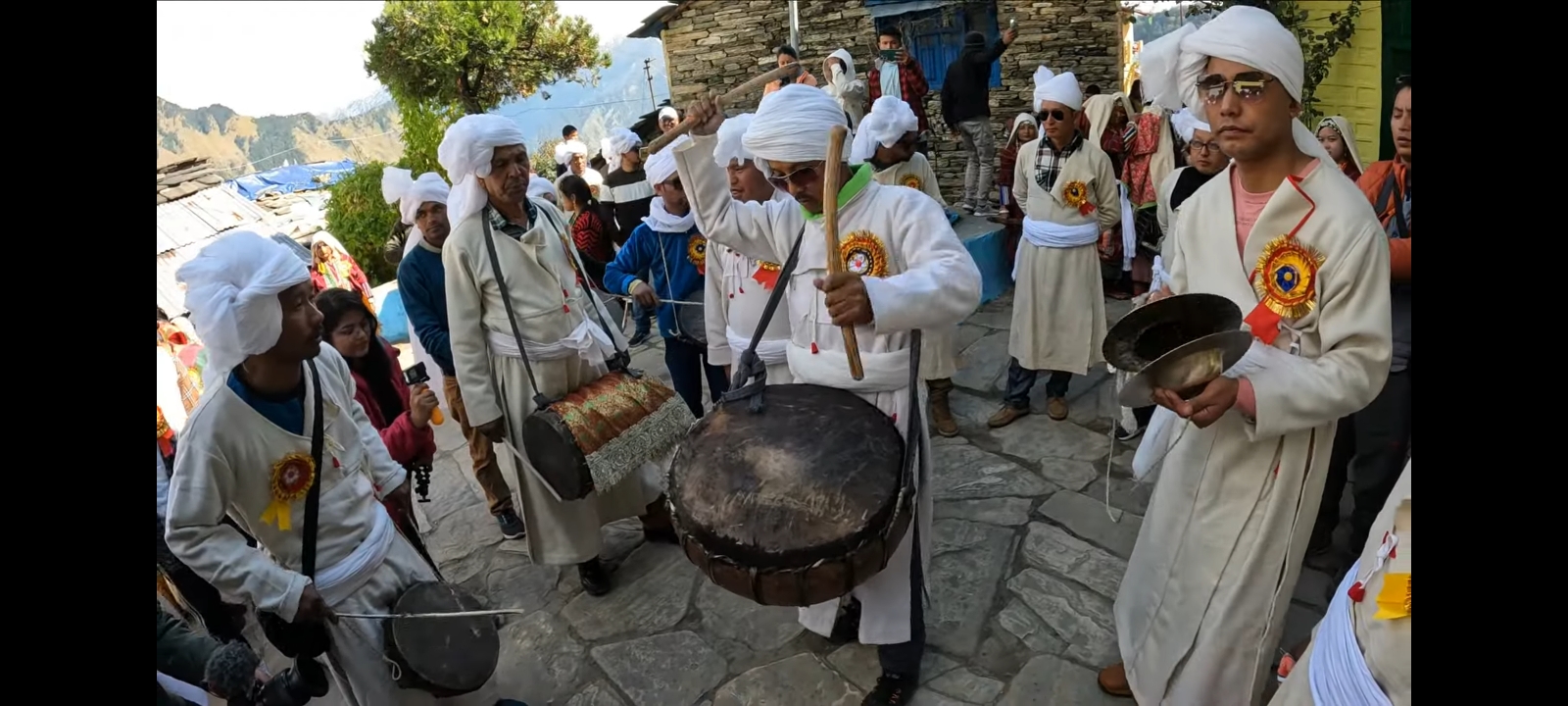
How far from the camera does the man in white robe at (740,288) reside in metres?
3.23

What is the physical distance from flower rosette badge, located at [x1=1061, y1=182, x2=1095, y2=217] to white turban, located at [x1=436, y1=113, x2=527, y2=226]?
3233mm

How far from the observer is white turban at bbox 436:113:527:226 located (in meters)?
3.54

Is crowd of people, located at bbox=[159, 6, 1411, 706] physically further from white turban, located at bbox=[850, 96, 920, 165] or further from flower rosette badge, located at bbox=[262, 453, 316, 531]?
white turban, located at bbox=[850, 96, 920, 165]

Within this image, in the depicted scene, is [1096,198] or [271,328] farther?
[1096,198]

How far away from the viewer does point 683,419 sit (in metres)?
3.86

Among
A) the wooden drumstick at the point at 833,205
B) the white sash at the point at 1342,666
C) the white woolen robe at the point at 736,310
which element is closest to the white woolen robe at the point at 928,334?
the white woolen robe at the point at 736,310

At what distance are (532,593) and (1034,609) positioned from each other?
2.47m

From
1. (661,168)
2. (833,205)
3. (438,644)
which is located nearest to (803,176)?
(833,205)

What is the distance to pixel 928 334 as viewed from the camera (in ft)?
16.0

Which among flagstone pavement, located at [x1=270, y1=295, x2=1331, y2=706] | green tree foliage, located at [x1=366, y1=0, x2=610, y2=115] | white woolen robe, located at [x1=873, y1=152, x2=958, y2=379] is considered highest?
green tree foliage, located at [x1=366, y1=0, x2=610, y2=115]

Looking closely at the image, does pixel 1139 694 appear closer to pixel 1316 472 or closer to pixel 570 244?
pixel 1316 472

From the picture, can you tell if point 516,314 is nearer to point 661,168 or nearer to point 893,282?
point 661,168

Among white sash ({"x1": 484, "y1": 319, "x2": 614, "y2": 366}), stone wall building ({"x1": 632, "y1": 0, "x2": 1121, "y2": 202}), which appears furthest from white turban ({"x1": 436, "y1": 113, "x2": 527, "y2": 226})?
stone wall building ({"x1": 632, "y1": 0, "x2": 1121, "y2": 202})
